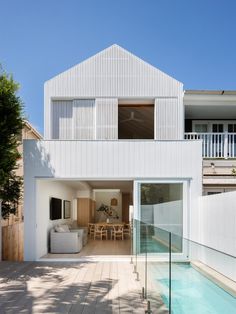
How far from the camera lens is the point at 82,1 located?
9508 mm

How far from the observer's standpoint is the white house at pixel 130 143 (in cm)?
945

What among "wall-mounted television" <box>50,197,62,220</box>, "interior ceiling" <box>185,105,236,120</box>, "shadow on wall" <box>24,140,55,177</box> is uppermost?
"interior ceiling" <box>185,105,236,120</box>

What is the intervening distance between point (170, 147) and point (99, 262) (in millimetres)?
3864

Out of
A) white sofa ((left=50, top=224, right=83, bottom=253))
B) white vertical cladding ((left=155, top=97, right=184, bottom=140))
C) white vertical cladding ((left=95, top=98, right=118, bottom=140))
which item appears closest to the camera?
white sofa ((left=50, top=224, right=83, bottom=253))

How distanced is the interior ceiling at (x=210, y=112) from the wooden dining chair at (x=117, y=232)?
5.62 metres

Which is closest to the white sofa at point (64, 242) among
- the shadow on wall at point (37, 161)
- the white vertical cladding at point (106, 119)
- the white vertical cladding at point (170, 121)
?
the shadow on wall at point (37, 161)

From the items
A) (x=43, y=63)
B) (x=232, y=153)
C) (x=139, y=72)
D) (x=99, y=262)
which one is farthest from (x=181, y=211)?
(x=43, y=63)

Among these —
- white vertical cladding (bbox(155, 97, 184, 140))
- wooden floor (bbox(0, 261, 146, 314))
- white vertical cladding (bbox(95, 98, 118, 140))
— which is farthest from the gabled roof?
wooden floor (bbox(0, 261, 146, 314))

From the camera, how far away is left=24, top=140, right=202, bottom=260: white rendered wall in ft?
31.0

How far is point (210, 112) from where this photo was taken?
1334cm

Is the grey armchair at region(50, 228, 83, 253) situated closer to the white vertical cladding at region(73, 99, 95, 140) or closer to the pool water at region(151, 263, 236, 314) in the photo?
the white vertical cladding at region(73, 99, 95, 140)

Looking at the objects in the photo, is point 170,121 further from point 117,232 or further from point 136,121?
point 117,232

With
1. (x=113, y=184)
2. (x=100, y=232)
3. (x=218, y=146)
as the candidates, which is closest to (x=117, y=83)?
(x=218, y=146)

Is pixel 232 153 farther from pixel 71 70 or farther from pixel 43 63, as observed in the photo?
pixel 43 63
